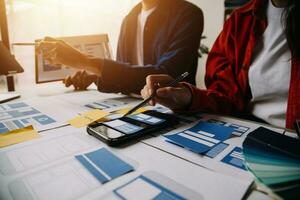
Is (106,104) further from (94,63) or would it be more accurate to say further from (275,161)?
(275,161)

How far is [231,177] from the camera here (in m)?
0.35

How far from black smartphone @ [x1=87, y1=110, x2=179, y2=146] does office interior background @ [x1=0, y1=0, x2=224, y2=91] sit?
1576mm

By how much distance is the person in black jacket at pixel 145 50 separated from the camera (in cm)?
90

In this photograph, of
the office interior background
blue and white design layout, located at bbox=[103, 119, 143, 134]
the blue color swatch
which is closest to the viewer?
the blue color swatch


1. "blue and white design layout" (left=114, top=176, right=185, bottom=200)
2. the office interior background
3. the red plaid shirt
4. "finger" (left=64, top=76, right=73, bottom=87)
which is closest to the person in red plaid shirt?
the red plaid shirt

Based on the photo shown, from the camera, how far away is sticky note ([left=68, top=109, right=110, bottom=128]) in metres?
0.60

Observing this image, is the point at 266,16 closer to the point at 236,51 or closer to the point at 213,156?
the point at 236,51

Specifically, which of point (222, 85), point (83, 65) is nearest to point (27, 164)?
point (83, 65)

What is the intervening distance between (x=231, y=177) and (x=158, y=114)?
30cm

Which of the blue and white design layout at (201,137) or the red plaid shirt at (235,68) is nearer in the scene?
the blue and white design layout at (201,137)

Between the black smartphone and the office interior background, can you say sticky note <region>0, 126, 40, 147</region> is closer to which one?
the black smartphone

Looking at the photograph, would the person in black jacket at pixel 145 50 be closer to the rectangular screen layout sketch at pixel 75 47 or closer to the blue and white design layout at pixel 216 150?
the rectangular screen layout sketch at pixel 75 47

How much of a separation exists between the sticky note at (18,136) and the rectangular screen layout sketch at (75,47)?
22.4 inches

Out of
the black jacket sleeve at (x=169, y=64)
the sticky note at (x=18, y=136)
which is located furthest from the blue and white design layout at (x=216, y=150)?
the black jacket sleeve at (x=169, y=64)
